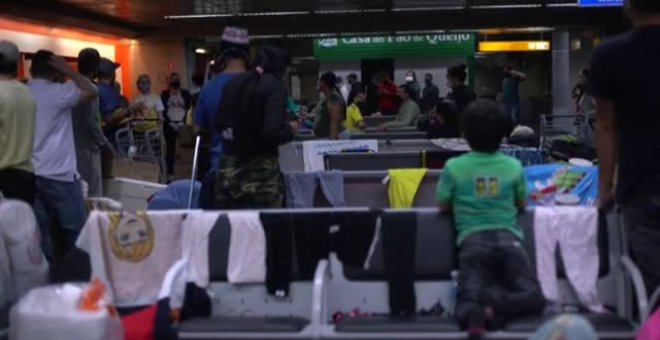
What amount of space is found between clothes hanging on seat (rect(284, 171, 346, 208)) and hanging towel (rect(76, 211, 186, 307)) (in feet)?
7.24

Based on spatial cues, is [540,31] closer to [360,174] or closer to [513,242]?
[360,174]

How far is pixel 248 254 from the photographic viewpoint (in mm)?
5273

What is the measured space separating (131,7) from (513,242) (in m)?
18.3

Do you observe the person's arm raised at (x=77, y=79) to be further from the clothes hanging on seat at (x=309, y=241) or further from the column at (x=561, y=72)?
the column at (x=561, y=72)

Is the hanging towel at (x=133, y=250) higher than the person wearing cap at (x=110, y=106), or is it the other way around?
the person wearing cap at (x=110, y=106)

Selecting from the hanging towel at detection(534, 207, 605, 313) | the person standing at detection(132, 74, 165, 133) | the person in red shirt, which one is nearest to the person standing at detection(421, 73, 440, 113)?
the person in red shirt

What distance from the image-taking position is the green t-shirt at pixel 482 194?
5.08m

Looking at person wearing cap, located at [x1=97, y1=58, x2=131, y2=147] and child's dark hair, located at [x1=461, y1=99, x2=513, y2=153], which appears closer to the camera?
child's dark hair, located at [x1=461, y1=99, x2=513, y2=153]

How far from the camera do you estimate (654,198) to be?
4352 millimetres

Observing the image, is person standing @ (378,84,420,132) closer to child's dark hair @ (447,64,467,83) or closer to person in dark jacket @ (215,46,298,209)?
child's dark hair @ (447,64,467,83)

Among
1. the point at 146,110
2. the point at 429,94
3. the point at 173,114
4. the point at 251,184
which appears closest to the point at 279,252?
the point at 251,184

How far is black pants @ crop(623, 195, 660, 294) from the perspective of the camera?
4.37m

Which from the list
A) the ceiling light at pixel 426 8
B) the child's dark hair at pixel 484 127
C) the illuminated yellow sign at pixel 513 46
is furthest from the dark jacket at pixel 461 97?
the illuminated yellow sign at pixel 513 46

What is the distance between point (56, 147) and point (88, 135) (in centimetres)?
112
